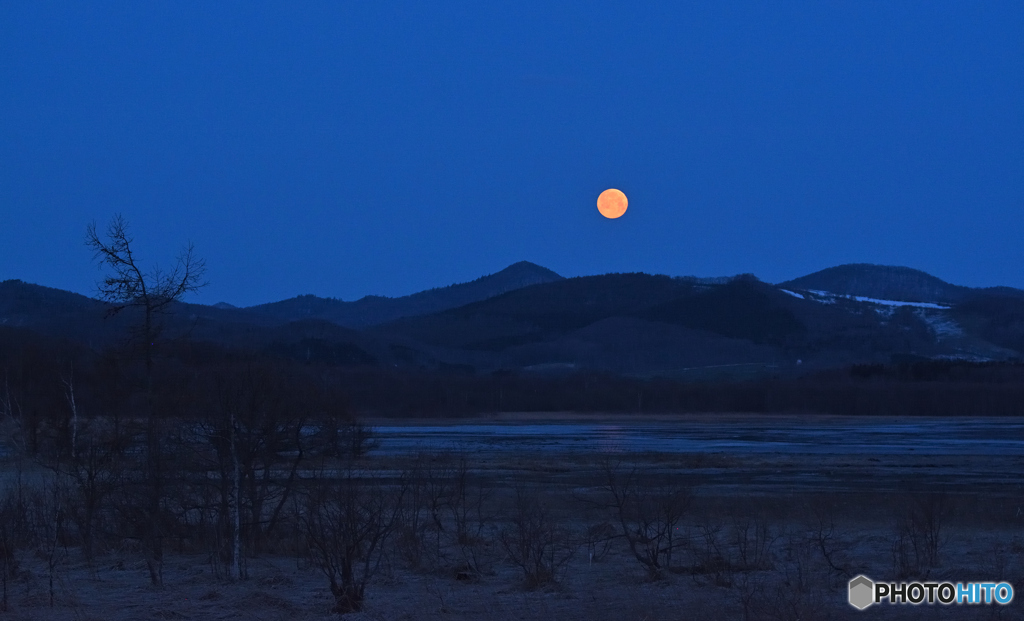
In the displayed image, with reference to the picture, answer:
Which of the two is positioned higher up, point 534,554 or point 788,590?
point 534,554

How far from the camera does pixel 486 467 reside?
151 feet

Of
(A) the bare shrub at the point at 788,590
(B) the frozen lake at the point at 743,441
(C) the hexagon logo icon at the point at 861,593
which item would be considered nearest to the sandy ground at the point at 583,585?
(A) the bare shrub at the point at 788,590

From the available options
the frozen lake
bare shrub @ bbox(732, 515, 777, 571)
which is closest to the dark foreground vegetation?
bare shrub @ bbox(732, 515, 777, 571)

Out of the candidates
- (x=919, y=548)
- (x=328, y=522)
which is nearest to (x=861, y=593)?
(x=919, y=548)

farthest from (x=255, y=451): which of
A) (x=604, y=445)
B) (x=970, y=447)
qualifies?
(x=970, y=447)

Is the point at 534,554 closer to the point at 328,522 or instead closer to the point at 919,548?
the point at 328,522

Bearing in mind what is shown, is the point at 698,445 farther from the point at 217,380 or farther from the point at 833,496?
the point at 217,380

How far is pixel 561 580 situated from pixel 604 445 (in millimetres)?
47683

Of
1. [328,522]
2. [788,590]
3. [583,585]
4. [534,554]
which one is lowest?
[583,585]

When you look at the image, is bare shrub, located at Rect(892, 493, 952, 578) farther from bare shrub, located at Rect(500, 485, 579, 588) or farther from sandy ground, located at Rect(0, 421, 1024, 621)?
bare shrub, located at Rect(500, 485, 579, 588)

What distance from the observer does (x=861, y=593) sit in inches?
566

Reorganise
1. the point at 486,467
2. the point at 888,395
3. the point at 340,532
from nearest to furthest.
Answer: the point at 340,532 → the point at 486,467 → the point at 888,395

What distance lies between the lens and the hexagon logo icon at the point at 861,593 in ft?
46.0

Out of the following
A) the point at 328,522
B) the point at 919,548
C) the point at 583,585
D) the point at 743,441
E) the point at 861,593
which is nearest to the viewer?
the point at 861,593
